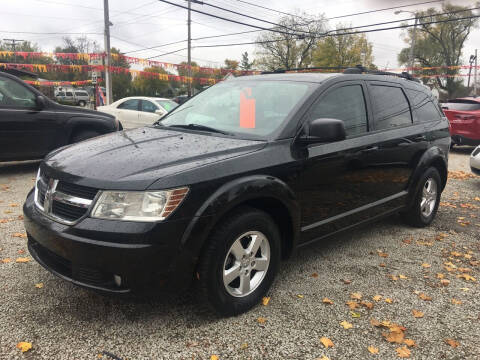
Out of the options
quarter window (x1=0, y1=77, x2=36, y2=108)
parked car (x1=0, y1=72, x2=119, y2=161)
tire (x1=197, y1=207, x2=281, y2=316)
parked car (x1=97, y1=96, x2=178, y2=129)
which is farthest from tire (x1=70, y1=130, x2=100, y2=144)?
tire (x1=197, y1=207, x2=281, y2=316)

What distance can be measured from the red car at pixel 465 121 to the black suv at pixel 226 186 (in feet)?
27.1

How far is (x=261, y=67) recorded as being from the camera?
51.4 metres

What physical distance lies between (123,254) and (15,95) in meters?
5.61

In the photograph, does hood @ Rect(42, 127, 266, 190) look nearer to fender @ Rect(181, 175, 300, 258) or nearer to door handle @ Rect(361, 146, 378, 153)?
fender @ Rect(181, 175, 300, 258)

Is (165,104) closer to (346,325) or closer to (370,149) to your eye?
(370,149)

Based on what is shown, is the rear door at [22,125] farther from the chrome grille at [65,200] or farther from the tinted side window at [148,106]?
the tinted side window at [148,106]

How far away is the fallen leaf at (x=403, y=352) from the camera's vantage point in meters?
2.49

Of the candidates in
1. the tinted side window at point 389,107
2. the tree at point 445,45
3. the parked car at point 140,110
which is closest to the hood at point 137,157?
the tinted side window at point 389,107

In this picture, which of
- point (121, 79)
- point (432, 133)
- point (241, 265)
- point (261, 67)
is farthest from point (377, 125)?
point (121, 79)

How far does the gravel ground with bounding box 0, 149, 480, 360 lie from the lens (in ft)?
8.11

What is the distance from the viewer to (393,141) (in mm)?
4008

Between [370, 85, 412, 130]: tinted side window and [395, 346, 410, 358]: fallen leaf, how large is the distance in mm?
2049

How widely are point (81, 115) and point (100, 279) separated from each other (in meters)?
5.67

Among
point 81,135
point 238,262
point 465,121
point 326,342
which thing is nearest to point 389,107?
point 238,262
